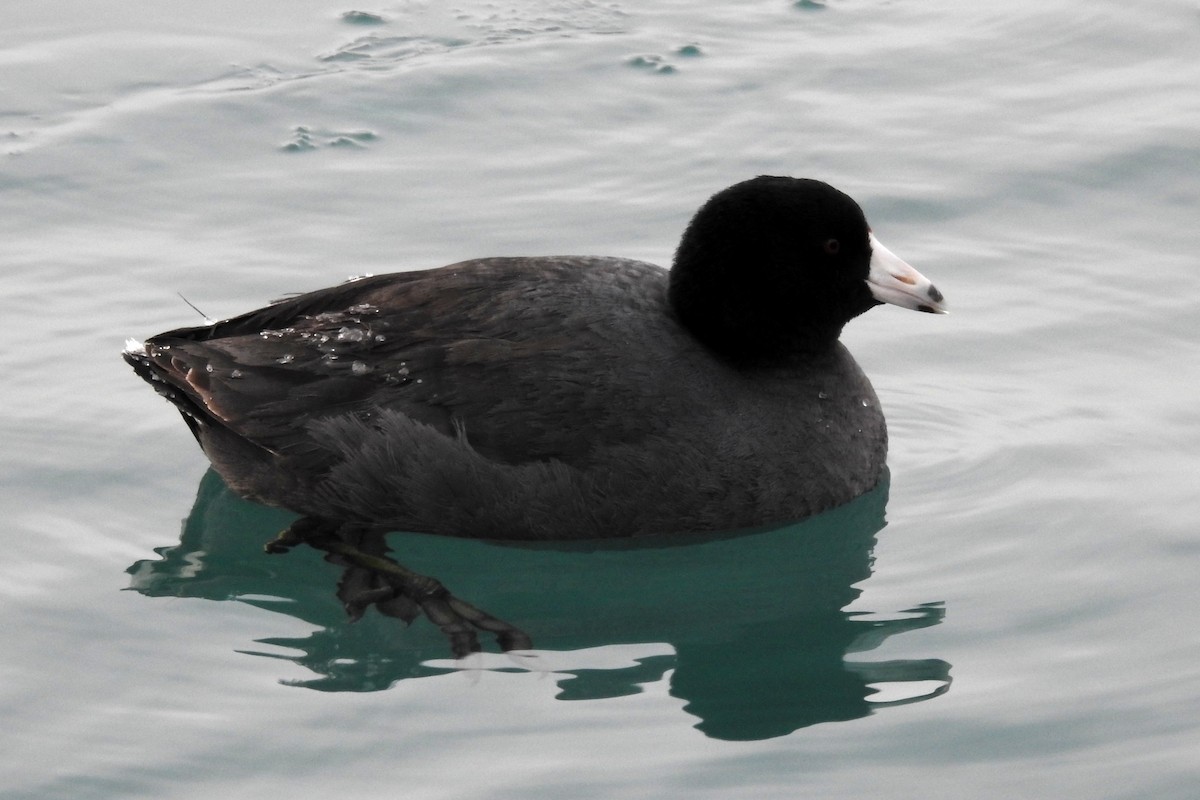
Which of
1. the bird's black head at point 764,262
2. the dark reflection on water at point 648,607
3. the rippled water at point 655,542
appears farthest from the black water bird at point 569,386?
the rippled water at point 655,542

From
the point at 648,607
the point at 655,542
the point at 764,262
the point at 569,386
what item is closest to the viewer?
the point at 648,607

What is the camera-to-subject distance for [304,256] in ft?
31.1

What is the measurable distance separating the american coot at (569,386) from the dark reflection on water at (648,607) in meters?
0.13

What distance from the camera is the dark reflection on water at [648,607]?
20.5 feet

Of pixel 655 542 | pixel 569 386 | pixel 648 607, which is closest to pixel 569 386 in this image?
pixel 569 386

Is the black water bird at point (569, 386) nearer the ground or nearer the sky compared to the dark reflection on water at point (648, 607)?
nearer the sky

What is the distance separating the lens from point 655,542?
717 cm

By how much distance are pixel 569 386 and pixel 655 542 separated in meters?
0.73

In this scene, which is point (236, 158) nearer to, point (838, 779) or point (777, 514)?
point (777, 514)

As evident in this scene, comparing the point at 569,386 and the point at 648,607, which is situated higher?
the point at 569,386

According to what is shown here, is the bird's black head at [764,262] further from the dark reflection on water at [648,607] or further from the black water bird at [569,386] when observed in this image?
the dark reflection on water at [648,607]

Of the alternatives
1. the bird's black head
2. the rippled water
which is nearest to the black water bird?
the bird's black head

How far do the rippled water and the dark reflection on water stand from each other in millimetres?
19

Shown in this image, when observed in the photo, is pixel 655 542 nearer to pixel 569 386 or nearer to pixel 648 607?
pixel 648 607
